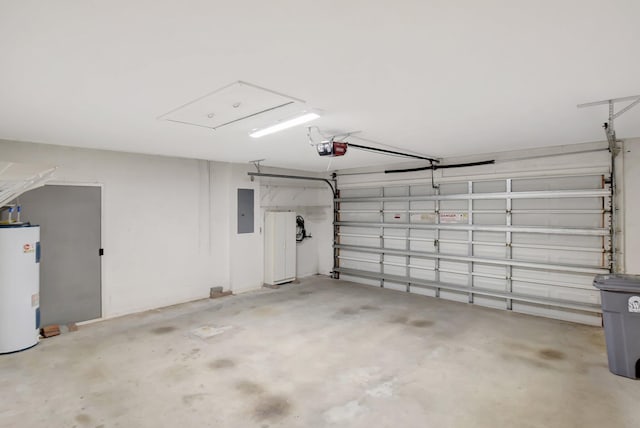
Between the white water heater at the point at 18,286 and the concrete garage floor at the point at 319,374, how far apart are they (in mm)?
208

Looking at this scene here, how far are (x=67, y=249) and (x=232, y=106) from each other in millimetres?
3536

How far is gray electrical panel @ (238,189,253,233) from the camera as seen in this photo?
670 centimetres

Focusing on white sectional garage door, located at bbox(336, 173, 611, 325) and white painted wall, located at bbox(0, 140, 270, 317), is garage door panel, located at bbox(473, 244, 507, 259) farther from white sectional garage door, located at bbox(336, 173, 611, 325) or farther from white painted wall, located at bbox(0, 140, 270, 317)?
white painted wall, located at bbox(0, 140, 270, 317)

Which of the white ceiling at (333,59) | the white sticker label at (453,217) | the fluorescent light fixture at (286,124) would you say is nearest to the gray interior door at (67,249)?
the white ceiling at (333,59)

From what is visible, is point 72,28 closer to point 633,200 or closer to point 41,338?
point 41,338

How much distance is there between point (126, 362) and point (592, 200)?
6.24 meters

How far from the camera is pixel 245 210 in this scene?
6.80 meters

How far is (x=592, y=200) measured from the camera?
4.84 meters

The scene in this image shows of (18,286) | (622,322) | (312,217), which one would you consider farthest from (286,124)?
(312,217)

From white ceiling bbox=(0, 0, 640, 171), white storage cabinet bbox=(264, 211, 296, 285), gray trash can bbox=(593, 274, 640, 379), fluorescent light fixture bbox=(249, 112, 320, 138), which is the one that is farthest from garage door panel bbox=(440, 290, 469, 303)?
fluorescent light fixture bbox=(249, 112, 320, 138)

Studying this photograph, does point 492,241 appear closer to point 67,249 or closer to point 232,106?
point 232,106

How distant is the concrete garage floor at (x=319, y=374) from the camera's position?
274 cm

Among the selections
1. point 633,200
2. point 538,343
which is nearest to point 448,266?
point 538,343

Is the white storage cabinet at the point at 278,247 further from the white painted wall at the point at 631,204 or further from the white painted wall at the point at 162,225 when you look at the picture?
the white painted wall at the point at 631,204
